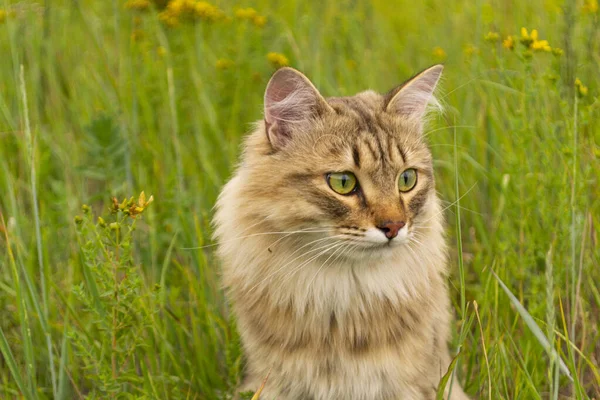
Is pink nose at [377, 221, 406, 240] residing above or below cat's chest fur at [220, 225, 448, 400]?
above

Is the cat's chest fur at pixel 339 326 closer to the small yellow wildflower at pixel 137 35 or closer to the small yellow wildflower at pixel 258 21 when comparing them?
the small yellow wildflower at pixel 137 35

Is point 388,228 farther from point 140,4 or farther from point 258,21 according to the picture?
point 258,21

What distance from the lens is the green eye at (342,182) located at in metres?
2.40

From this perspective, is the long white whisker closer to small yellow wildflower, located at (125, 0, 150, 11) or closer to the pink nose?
the pink nose

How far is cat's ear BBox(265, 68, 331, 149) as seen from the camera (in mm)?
2445

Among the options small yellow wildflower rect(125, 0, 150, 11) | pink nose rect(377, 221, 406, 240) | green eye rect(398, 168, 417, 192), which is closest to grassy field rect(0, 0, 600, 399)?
small yellow wildflower rect(125, 0, 150, 11)

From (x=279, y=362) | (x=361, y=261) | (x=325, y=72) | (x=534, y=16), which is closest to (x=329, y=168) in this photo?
(x=361, y=261)

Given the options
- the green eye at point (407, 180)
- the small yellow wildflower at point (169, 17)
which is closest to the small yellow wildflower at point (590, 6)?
the green eye at point (407, 180)

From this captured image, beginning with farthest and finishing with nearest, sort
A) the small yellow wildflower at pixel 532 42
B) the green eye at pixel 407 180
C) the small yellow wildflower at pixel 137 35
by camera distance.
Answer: the small yellow wildflower at pixel 137 35 → the small yellow wildflower at pixel 532 42 → the green eye at pixel 407 180

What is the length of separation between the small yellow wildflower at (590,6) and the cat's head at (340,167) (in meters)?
1.32

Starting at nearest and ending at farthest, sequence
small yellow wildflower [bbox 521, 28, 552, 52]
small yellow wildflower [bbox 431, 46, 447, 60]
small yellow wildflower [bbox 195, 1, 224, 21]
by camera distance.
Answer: small yellow wildflower [bbox 521, 28, 552, 52]
small yellow wildflower [bbox 195, 1, 224, 21]
small yellow wildflower [bbox 431, 46, 447, 60]

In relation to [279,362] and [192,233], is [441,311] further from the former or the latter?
[192,233]

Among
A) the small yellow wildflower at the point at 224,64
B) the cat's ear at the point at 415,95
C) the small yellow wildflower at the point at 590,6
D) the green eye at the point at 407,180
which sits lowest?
the green eye at the point at 407,180

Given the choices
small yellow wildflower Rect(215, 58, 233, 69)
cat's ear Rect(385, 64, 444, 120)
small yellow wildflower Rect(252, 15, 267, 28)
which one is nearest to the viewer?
cat's ear Rect(385, 64, 444, 120)
